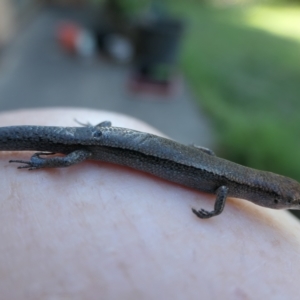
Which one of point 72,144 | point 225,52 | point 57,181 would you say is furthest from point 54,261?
point 225,52

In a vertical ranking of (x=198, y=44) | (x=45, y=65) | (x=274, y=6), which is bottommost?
(x=45, y=65)

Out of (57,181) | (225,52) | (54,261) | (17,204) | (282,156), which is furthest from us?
(225,52)

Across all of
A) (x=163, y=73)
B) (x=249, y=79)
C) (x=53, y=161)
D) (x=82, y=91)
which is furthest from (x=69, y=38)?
(x=53, y=161)

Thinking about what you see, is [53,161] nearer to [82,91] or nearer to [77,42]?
[82,91]

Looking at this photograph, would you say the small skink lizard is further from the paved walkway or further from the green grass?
the paved walkway

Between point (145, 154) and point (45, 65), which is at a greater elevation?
point (145, 154)

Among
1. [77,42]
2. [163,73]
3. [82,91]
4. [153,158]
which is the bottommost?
[82,91]

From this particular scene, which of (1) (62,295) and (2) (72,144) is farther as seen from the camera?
(2) (72,144)

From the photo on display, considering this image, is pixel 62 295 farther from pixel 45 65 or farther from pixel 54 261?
pixel 45 65
